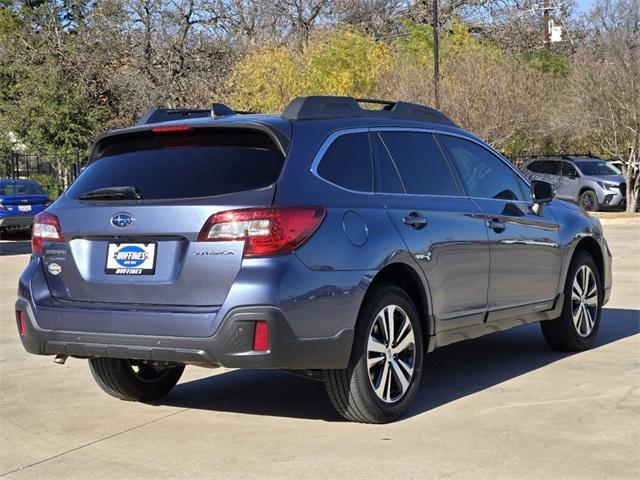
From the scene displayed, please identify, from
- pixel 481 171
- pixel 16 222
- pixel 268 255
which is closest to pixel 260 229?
pixel 268 255

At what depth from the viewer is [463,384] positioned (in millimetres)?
7211

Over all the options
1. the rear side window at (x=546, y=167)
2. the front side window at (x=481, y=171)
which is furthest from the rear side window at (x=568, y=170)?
the front side window at (x=481, y=171)

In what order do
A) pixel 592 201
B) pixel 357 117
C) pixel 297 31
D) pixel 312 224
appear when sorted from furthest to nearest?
1. pixel 297 31
2. pixel 592 201
3. pixel 357 117
4. pixel 312 224

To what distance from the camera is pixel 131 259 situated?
573 centimetres

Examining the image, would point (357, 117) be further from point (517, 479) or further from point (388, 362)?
point (517, 479)

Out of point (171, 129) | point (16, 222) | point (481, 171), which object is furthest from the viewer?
point (16, 222)

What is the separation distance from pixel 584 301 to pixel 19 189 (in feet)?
62.3

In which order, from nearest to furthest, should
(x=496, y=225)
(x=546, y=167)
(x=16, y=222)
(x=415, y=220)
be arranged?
1. (x=415, y=220)
2. (x=496, y=225)
3. (x=16, y=222)
4. (x=546, y=167)

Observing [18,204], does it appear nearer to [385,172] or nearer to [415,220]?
A: [385,172]

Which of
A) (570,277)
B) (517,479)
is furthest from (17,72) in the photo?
(517,479)

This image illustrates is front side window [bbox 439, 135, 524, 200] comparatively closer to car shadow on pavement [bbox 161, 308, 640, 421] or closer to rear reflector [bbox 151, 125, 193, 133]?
car shadow on pavement [bbox 161, 308, 640, 421]

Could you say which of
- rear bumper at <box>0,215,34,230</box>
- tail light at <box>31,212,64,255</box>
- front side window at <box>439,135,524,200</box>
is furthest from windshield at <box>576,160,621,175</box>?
tail light at <box>31,212,64,255</box>

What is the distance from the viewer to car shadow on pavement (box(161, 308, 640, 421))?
21.8 ft

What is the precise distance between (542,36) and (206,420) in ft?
162
